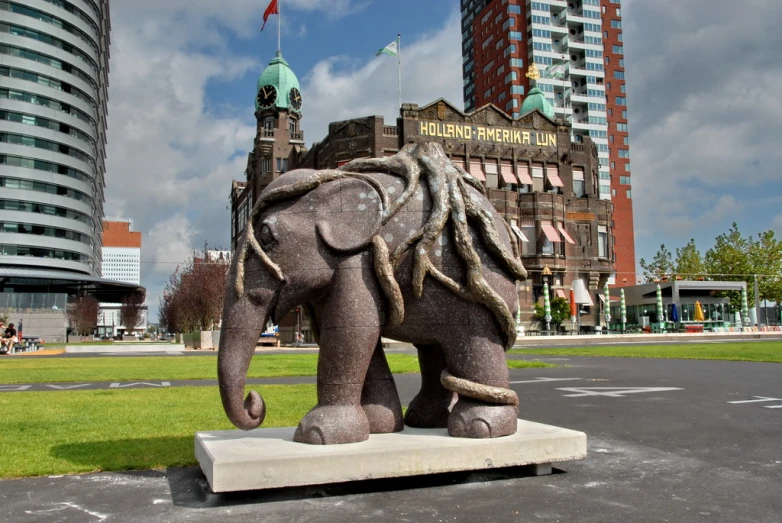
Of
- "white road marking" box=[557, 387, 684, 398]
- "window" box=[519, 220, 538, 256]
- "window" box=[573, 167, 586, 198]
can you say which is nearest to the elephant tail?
"white road marking" box=[557, 387, 684, 398]

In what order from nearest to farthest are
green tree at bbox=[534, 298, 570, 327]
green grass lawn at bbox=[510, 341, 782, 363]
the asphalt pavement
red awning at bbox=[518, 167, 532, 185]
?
1. the asphalt pavement
2. green grass lawn at bbox=[510, 341, 782, 363]
3. green tree at bbox=[534, 298, 570, 327]
4. red awning at bbox=[518, 167, 532, 185]

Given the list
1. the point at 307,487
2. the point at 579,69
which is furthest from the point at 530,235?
the point at 307,487

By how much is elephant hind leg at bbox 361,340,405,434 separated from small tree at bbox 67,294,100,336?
64.8 metres

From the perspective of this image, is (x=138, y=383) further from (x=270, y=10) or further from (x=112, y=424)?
(x=270, y=10)

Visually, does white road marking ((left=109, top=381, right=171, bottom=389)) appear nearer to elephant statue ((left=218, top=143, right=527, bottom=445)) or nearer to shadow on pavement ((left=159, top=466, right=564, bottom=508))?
shadow on pavement ((left=159, top=466, right=564, bottom=508))

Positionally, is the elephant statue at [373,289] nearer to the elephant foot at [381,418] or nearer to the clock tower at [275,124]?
the elephant foot at [381,418]

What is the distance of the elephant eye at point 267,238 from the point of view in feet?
16.5

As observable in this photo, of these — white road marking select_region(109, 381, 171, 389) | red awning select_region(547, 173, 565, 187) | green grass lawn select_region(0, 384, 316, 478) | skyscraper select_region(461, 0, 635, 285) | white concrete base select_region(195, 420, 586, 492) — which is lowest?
white road marking select_region(109, 381, 171, 389)

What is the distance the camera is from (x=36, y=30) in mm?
65500

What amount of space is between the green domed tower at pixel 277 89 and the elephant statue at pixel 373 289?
201ft

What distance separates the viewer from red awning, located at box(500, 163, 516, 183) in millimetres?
48938

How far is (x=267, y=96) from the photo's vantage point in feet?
212

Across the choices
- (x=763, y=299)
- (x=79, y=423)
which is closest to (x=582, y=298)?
(x=763, y=299)

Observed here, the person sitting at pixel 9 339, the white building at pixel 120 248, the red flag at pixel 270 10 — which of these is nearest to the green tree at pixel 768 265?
the red flag at pixel 270 10
